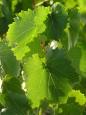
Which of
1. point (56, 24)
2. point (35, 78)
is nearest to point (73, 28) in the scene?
point (56, 24)

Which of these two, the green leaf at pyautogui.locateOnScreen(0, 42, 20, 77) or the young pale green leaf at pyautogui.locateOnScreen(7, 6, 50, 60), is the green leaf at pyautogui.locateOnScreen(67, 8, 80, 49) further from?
the green leaf at pyautogui.locateOnScreen(0, 42, 20, 77)

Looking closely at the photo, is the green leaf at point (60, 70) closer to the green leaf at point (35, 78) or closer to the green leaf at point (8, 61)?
the green leaf at point (35, 78)

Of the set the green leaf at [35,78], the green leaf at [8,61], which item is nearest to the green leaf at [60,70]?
the green leaf at [35,78]

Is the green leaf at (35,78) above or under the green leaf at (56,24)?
under

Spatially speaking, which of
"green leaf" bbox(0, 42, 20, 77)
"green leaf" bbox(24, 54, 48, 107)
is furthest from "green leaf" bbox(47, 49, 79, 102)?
"green leaf" bbox(0, 42, 20, 77)

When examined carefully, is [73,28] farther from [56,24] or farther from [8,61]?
[8,61]

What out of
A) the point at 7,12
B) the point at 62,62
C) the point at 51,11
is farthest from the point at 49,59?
the point at 7,12

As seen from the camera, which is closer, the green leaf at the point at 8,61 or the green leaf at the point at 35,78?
the green leaf at the point at 35,78
